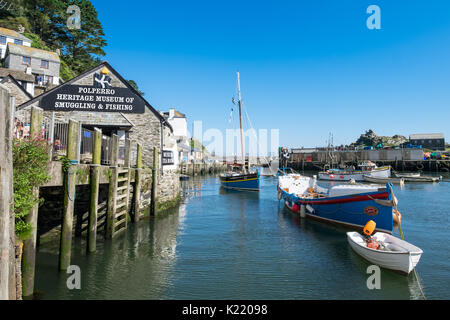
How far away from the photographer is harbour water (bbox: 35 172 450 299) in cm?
799

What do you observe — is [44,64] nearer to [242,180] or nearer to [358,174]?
[242,180]

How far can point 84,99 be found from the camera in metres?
17.6

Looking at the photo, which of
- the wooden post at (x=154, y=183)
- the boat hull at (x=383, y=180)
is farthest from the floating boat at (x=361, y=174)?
the wooden post at (x=154, y=183)

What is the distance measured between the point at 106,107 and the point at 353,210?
1696 centimetres

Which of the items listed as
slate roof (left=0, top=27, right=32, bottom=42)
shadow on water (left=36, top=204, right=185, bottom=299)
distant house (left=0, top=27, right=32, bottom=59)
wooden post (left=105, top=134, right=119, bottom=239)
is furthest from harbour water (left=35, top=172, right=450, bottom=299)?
slate roof (left=0, top=27, right=32, bottom=42)

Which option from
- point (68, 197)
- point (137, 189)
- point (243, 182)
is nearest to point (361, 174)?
point (243, 182)

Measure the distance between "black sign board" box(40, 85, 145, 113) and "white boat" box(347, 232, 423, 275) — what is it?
16327mm

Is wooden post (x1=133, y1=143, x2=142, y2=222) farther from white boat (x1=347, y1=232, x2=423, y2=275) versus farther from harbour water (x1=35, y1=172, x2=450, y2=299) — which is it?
white boat (x1=347, y1=232, x2=423, y2=275)

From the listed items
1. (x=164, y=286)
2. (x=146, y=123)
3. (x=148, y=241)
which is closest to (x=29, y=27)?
(x=146, y=123)

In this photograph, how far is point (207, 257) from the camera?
11000mm

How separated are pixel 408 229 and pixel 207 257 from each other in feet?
41.8

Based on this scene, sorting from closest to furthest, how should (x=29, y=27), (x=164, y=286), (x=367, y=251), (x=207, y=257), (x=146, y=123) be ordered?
(x=164, y=286), (x=367, y=251), (x=207, y=257), (x=146, y=123), (x=29, y=27)
